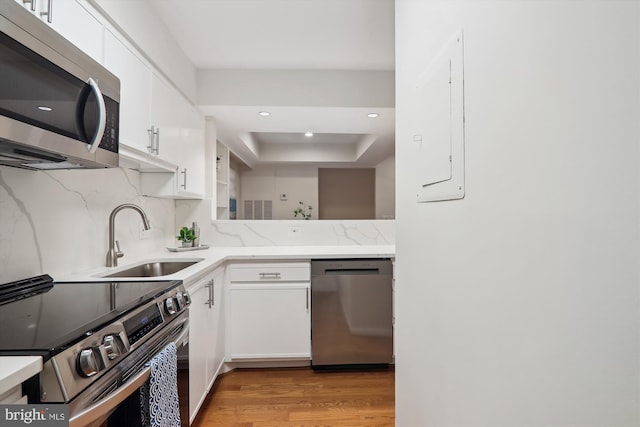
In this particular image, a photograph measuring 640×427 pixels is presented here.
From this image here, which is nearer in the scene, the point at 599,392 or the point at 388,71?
the point at 599,392

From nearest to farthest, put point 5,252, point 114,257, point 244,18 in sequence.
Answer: point 5,252, point 114,257, point 244,18

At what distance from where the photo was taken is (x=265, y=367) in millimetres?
2428

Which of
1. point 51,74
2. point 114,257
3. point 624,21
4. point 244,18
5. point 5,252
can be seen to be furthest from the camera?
point 244,18

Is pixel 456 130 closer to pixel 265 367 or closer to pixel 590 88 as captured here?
pixel 590 88

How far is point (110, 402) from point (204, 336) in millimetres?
985

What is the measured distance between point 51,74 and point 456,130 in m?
1.19

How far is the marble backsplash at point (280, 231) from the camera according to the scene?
9.30 ft

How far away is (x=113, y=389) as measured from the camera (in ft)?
2.88

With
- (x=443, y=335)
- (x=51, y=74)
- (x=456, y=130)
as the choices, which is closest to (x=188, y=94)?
(x=51, y=74)

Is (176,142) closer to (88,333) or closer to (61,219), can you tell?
(61,219)

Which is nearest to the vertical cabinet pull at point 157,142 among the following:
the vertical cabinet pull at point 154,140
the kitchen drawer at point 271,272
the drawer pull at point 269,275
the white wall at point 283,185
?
the vertical cabinet pull at point 154,140

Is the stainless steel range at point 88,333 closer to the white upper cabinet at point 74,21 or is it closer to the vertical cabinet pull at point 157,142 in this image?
the vertical cabinet pull at point 157,142

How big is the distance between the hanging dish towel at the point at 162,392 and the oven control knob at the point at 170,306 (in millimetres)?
121

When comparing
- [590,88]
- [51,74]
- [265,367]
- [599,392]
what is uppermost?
[51,74]
